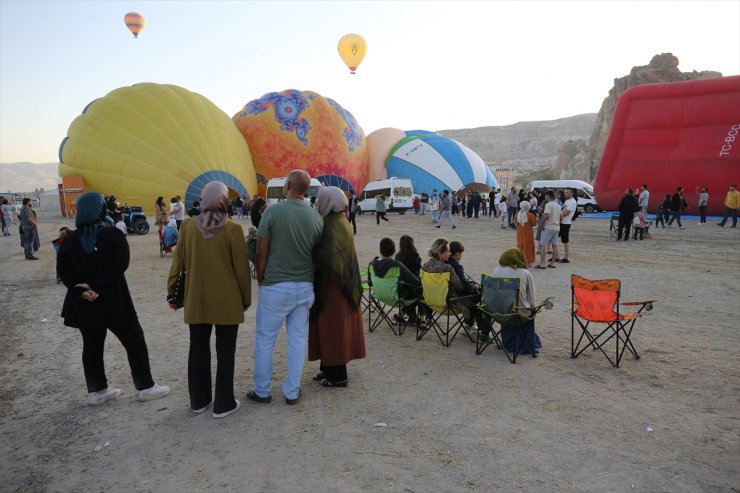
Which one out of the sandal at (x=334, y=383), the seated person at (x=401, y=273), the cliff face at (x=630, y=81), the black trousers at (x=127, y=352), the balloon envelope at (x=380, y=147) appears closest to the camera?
the black trousers at (x=127, y=352)

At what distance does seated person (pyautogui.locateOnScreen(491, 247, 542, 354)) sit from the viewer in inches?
202

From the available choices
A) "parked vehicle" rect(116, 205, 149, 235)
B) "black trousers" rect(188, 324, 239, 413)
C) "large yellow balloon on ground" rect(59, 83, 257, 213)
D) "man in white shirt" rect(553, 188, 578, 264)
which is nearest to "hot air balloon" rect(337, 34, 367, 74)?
"large yellow balloon on ground" rect(59, 83, 257, 213)

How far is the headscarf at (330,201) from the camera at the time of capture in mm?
4129

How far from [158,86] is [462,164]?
19919 mm

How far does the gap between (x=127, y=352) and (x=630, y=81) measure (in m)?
60.3

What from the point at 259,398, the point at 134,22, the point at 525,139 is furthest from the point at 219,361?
the point at 525,139

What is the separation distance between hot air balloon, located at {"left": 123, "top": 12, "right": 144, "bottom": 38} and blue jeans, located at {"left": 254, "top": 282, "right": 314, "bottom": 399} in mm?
35935

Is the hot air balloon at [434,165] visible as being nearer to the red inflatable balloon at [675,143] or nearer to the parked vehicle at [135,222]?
the red inflatable balloon at [675,143]

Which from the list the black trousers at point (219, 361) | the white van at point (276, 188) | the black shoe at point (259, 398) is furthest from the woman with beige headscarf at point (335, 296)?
the white van at point (276, 188)

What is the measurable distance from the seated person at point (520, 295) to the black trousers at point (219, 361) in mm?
2886

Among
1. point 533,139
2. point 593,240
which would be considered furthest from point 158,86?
point 533,139

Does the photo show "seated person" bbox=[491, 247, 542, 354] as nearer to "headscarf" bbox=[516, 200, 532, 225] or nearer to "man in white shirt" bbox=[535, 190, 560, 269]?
"man in white shirt" bbox=[535, 190, 560, 269]

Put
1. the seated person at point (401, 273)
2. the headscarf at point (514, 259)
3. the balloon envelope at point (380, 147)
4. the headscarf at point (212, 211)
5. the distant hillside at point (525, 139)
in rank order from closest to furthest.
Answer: the headscarf at point (212, 211) < the headscarf at point (514, 259) < the seated person at point (401, 273) < the balloon envelope at point (380, 147) < the distant hillside at point (525, 139)

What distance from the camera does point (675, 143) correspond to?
71.5 feet
